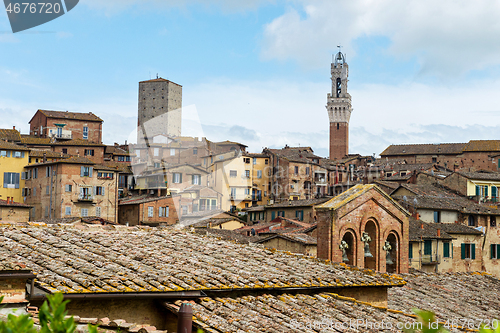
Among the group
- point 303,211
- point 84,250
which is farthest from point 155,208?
point 84,250

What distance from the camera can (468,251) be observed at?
47.4 m

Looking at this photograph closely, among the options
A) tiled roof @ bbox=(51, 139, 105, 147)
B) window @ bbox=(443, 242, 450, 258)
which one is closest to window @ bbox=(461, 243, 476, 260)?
window @ bbox=(443, 242, 450, 258)

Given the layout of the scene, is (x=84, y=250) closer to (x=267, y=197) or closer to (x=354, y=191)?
(x=354, y=191)

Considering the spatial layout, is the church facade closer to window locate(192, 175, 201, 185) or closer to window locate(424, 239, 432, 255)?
window locate(424, 239, 432, 255)

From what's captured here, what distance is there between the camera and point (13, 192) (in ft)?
206

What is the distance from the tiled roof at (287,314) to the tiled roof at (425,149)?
285 feet

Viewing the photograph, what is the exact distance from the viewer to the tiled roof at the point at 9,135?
7443cm

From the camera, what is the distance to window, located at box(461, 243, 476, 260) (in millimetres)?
46812

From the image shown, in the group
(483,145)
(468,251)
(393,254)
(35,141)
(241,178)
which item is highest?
(483,145)

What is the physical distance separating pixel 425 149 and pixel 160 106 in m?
48.9

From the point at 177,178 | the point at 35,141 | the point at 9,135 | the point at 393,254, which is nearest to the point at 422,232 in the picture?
the point at 393,254

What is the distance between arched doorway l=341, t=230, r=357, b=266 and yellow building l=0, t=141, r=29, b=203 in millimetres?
49757

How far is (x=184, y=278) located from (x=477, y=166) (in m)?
88.7

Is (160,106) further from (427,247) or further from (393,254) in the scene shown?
(393,254)
